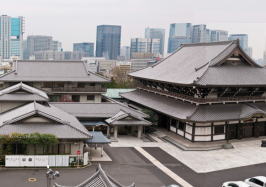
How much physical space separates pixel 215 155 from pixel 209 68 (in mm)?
11005

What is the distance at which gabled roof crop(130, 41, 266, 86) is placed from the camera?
41000 mm

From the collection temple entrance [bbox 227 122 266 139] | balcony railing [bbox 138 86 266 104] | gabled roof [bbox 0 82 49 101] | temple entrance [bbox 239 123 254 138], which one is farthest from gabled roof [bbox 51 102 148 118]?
temple entrance [bbox 239 123 254 138]

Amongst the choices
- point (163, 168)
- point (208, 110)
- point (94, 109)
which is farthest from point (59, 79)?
point (163, 168)

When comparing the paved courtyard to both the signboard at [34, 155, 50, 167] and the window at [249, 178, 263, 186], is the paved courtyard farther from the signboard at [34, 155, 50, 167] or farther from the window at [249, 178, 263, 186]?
the window at [249, 178, 263, 186]

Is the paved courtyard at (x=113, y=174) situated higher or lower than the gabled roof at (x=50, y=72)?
lower

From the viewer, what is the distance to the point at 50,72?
2312 inches

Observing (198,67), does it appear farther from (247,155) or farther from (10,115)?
(10,115)

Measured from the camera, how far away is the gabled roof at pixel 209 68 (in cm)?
4100

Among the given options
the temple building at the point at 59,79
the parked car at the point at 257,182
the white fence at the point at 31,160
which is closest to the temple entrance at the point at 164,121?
the temple building at the point at 59,79

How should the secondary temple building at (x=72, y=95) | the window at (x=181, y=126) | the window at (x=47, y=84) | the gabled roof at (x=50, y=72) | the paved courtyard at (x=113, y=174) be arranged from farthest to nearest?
the window at (x=47, y=84)
the gabled roof at (x=50, y=72)
the secondary temple building at (x=72, y=95)
the window at (x=181, y=126)
the paved courtyard at (x=113, y=174)

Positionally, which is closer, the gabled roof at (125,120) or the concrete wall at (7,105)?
the concrete wall at (7,105)

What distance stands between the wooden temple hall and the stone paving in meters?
2.24

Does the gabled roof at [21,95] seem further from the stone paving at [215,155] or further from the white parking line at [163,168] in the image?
the white parking line at [163,168]

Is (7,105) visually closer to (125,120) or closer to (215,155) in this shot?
(125,120)
